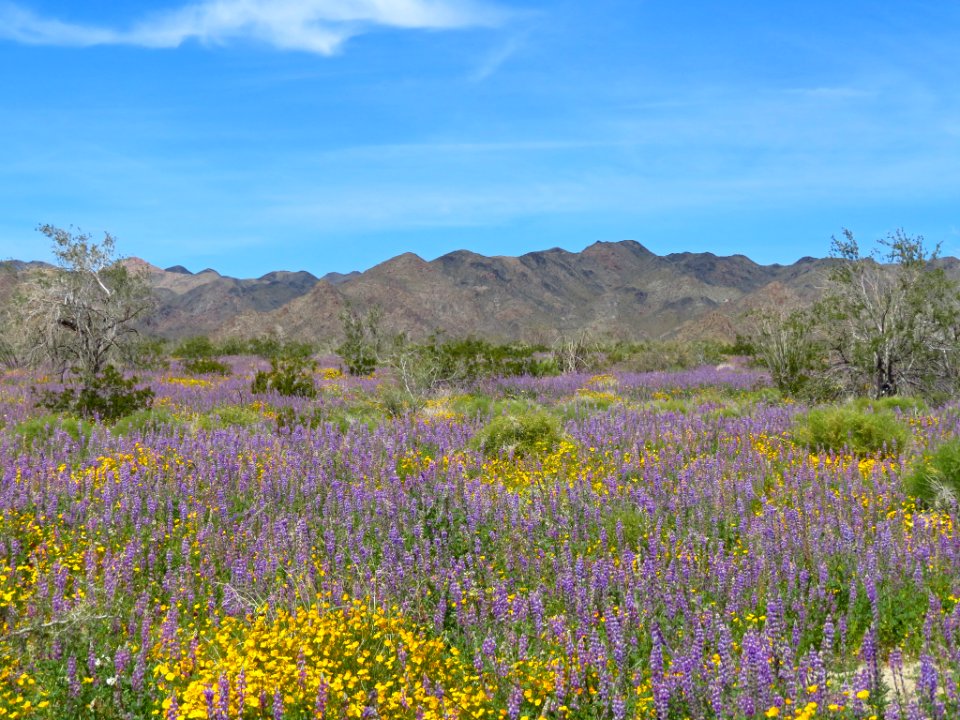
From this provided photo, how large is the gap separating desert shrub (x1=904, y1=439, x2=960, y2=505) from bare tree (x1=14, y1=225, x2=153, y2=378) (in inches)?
683

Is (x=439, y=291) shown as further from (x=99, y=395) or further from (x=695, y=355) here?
(x=99, y=395)

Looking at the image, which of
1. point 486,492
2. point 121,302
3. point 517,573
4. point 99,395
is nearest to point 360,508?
point 486,492

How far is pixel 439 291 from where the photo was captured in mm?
196625

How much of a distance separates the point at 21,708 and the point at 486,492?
12.9 ft

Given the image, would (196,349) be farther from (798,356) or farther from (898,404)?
(898,404)

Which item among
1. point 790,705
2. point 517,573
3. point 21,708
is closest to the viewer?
point 790,705

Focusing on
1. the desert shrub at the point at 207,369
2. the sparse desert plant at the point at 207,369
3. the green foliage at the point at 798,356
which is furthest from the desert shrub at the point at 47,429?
the desert shrub at the point at 207,369

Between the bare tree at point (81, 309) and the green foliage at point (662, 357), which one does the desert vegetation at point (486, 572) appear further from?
the green foliage at point (662, 357)

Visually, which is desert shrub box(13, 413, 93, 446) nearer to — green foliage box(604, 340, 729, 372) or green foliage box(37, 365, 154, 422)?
green foliage box(37, 365, 154, 422)

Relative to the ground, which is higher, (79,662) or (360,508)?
(360,508)

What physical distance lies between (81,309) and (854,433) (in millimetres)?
19961

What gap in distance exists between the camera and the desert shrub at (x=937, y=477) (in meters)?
6.39

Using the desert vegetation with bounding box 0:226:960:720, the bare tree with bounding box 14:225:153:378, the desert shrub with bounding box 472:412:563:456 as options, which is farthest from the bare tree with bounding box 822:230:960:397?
the bare tree with bounding box 14:225:153:378

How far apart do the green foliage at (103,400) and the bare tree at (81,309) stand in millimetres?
5148
